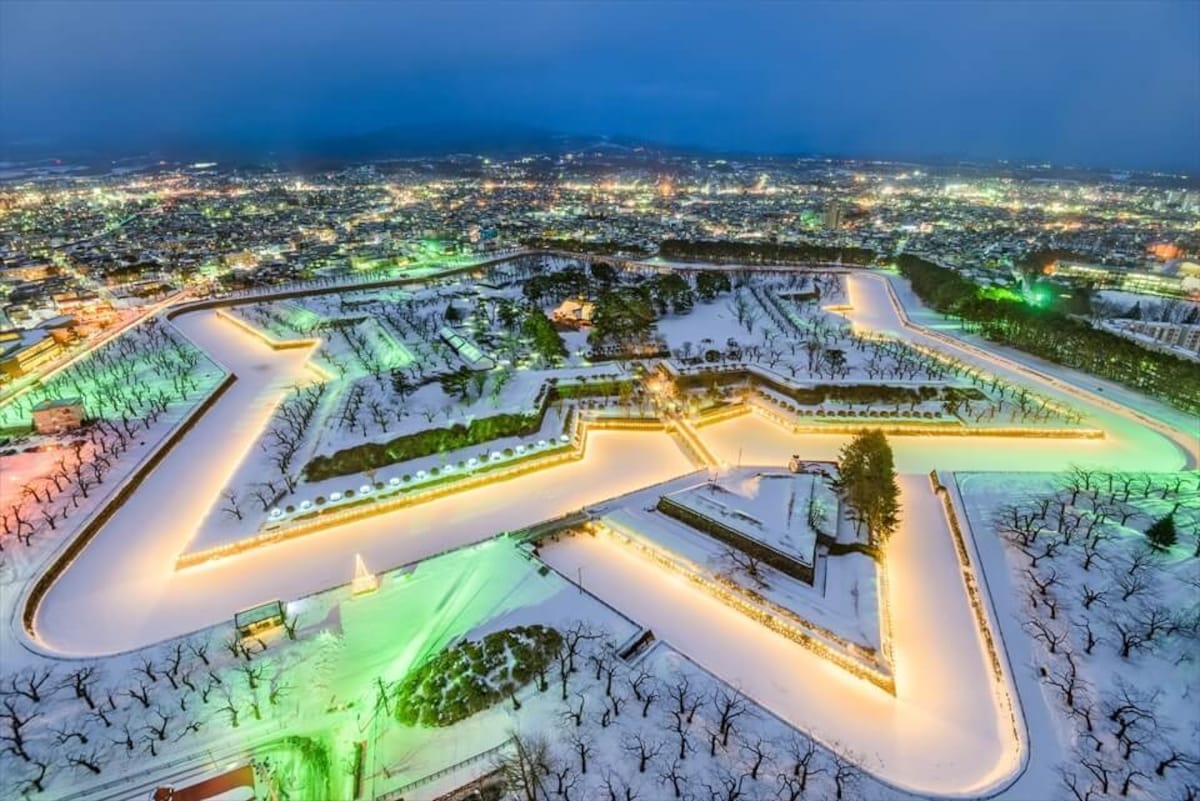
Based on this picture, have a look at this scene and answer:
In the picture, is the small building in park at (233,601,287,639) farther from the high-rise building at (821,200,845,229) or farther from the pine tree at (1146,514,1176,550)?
the high-rise building at (821,200,845,229)

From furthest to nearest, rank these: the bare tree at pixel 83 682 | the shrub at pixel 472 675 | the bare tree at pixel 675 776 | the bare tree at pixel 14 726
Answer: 1. the bare tree at pixel 83 682
2. the shrub at pixel 472 675
3. the bare tree at pixel 14 726
4. the bare tree at pixel 675 776

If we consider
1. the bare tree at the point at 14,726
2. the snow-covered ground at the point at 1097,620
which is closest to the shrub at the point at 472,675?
the bare tree at the point at 14,726

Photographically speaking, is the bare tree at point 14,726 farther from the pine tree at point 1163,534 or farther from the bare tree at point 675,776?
the pine tree at point 1163,534

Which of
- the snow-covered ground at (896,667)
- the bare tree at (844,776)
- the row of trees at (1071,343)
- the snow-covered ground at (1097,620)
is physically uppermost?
the row of trees at (1071,343)

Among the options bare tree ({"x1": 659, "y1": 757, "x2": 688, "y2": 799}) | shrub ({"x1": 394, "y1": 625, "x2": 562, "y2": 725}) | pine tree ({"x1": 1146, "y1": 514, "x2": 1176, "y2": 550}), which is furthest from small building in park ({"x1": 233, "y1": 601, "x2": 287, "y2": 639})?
pine tree ({"x1": 1146, "y1": 514, "x2": 1176, "y2": 550})

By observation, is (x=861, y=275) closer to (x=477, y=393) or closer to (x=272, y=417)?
(x=477, y=393)

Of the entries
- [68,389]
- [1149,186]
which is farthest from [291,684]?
[1149,186]

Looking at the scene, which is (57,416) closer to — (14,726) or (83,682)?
(83,682)
